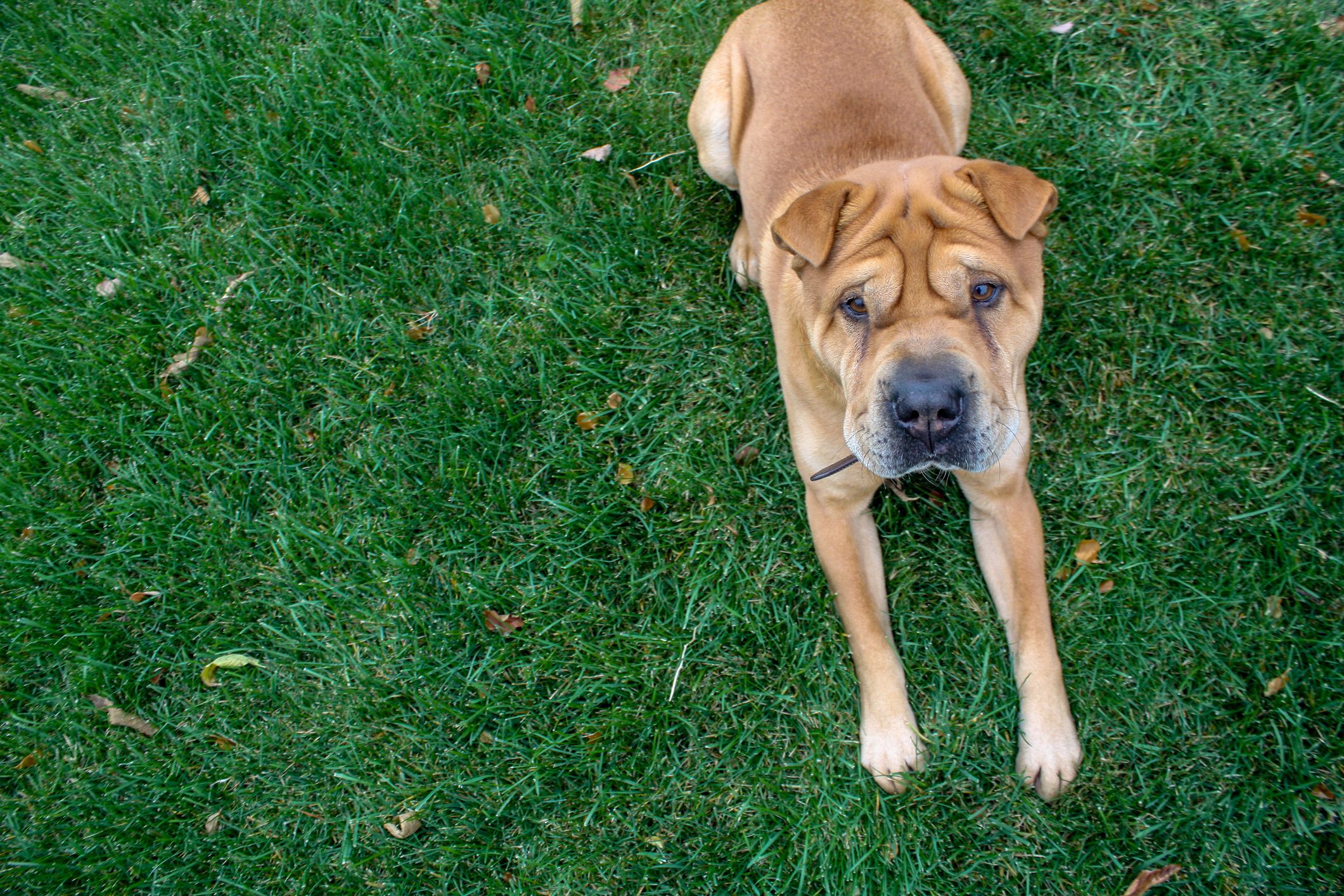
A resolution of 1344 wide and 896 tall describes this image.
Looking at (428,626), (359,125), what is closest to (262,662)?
(428,626)

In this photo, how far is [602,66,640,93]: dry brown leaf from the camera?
515cm

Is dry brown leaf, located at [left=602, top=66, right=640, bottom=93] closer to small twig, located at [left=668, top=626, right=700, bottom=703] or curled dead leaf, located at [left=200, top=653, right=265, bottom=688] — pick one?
small twig, located at [left=668, top=626, right=700, bottom=703]

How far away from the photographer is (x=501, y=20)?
525 cm

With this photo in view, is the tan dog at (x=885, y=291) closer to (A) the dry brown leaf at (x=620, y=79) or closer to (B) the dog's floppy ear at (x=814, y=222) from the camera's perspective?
(B) the dog's floppy ear at (x=814, y=222)

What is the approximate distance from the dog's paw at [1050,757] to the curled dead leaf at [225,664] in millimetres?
3335

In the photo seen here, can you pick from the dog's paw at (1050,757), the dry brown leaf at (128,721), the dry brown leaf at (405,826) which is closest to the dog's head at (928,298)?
the dog's paw at (1050,757)

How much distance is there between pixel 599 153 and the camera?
4.96 m

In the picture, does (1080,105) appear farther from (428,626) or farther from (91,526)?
(91,526)

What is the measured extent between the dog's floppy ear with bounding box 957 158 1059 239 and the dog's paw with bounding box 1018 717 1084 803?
1.90 m

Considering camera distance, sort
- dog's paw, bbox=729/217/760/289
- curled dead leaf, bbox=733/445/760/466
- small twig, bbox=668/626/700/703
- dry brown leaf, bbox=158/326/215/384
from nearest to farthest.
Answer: small twig, bbox=668/626/700/703, curled dead leaf, bbox=733/445/760/466, dog's paw, bbox=729/217/760/289, dry brown leaf, bbox=158/326/215/384

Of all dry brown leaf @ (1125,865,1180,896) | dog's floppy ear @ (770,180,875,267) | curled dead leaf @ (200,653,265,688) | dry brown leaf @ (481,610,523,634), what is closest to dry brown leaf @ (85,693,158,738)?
curled dead leaf @ (200,653,265,688)

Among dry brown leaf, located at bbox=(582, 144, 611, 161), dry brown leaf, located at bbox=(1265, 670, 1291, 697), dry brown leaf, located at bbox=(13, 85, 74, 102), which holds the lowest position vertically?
dry brown leaf, located at bbox=(1265, 670, 1291, 697)

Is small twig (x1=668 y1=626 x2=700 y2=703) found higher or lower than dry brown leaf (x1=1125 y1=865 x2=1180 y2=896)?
higher

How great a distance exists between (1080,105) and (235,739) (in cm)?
524
